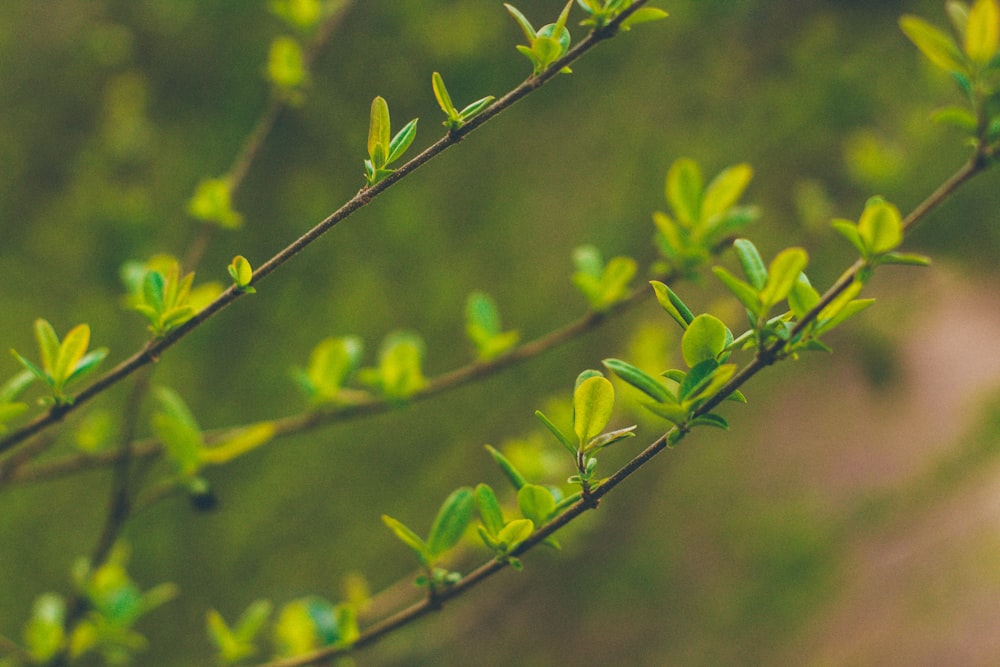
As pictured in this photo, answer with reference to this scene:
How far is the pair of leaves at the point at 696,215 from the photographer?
0.46 meters

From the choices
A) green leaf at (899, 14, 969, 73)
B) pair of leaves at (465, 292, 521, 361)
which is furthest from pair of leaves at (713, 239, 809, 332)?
pair of leaves at (465, 292, 521, 361)

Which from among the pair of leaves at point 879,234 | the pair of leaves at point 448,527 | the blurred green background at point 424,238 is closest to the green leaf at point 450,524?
the pair of leaves at point 448,527

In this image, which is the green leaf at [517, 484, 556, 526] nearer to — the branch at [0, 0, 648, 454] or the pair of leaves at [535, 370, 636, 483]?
the pair of leaves at [535, 370, 636, 483]

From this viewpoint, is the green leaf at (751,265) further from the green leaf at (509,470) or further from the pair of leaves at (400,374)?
the pair of leaves at (400,374)

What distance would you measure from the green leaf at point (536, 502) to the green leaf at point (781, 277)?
0.12 meters

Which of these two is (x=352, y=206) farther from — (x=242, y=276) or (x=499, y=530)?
(x=499, y=530)

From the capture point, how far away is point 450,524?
39 centimetres

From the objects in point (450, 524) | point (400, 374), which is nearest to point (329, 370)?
point (400, 374)

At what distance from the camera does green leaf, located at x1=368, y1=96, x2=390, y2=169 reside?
289mm

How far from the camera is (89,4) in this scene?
3.75ft

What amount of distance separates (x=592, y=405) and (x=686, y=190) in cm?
21

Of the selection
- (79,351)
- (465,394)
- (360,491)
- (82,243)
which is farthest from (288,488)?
(79,351)

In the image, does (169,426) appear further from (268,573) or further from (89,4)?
(89,4)

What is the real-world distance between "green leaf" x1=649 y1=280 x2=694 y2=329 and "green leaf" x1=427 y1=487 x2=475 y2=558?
15 cm
